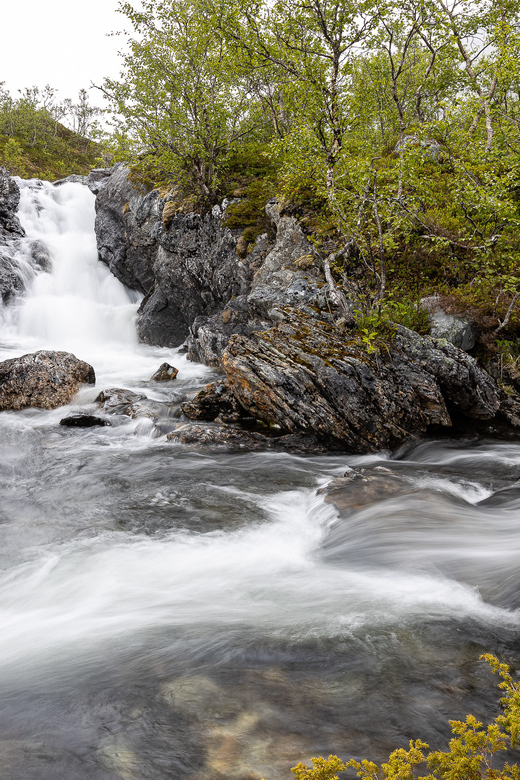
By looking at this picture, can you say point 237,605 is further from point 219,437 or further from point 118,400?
point 118,400

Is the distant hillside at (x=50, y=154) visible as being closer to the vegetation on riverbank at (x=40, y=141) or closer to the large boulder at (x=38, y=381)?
the vegetation on riverbank at (x=40, y=141)

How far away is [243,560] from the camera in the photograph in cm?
548

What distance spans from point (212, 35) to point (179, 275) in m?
8.20

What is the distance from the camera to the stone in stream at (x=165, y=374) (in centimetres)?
1434

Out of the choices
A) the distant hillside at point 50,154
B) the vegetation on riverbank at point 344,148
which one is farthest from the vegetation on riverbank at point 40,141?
the vegetation on riverbank at point 344,148

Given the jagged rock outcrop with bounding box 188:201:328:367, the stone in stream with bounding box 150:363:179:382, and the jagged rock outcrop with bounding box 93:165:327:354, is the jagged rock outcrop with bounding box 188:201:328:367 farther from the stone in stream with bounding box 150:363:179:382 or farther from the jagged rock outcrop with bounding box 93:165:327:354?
the stone in stream with bounding box 150:363:179:382

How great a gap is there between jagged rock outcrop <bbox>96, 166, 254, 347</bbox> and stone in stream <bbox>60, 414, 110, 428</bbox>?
22.3ft

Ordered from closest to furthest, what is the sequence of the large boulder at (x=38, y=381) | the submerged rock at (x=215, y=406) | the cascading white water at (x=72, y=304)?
the submerged rock at (x=215, y=406)
the large boulder at (x=38, y=381)
the cascading white water at (x=72, y=304)

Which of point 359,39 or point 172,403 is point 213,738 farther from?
point 359,39

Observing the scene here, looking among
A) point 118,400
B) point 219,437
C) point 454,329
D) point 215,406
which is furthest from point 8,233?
point 454,329

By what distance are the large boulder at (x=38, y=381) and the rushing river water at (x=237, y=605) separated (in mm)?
2111

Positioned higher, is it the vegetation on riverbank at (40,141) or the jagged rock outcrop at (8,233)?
the vegetation on riverbank at (40,141)

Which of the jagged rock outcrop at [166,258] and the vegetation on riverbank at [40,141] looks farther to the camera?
the vegetation on riverbank at [40,141]

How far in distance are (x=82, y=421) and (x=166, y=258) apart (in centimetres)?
963
